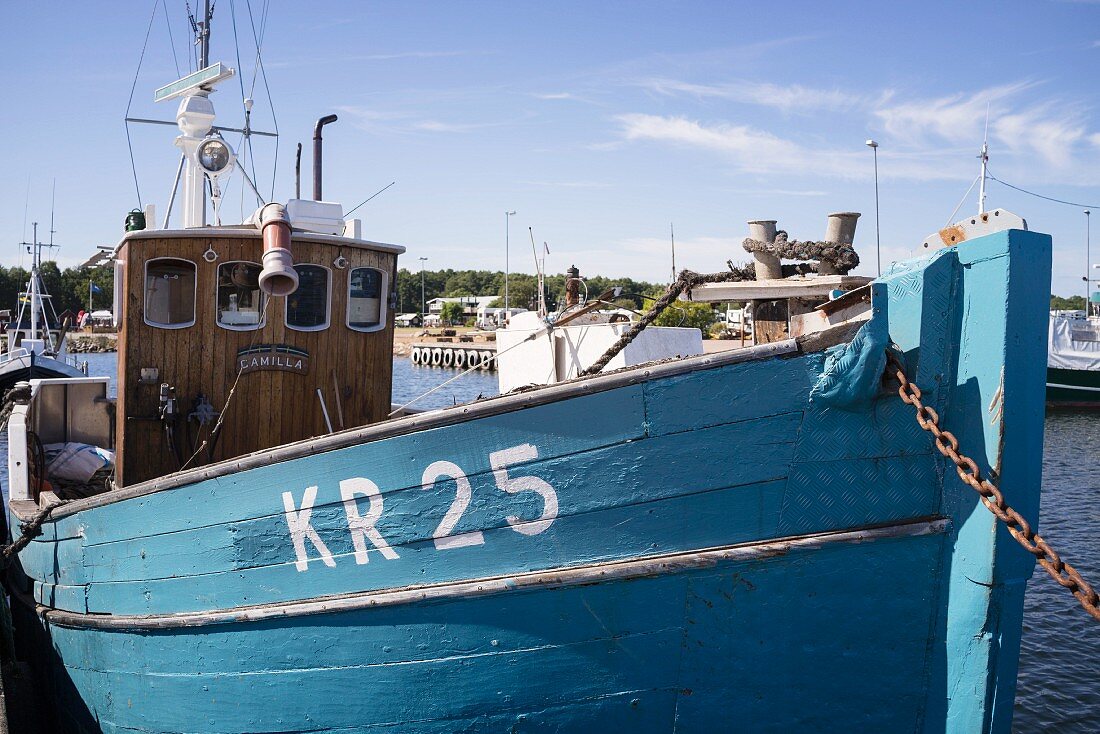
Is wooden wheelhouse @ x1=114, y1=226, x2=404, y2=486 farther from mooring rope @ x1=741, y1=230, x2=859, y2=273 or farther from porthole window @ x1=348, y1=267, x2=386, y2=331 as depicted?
mooring rope @ x1=741, y1=230, x2=859, y2=273

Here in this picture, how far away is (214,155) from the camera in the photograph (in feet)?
24.2

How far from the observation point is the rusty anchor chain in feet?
10.1

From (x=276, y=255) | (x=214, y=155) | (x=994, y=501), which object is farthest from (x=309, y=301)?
(x=994, y=501)

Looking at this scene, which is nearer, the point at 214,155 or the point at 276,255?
the point at 276,255

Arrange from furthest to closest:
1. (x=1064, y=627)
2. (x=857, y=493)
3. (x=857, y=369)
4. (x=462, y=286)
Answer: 1. (x=462, y=286)
2. (x=1064, y=627)
3. (x=857, y=493)
4. (x=857, y=369)

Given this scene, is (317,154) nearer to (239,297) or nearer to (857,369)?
(239,297)

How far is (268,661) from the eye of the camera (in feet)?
15.3

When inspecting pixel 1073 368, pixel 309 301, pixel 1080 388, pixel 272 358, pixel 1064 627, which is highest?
pixel 309 301

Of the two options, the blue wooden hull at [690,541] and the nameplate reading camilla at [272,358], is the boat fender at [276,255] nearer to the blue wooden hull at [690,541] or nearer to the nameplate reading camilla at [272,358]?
the nameplate reading camilla at [272,358]

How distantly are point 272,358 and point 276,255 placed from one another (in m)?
1.23

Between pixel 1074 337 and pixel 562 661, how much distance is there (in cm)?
3167

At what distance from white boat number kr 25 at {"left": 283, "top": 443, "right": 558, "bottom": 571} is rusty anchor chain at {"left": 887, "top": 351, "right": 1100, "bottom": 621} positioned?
163cm

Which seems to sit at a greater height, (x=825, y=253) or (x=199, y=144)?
(x=199, y=144)

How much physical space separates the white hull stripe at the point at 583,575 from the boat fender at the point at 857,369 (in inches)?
23.4
